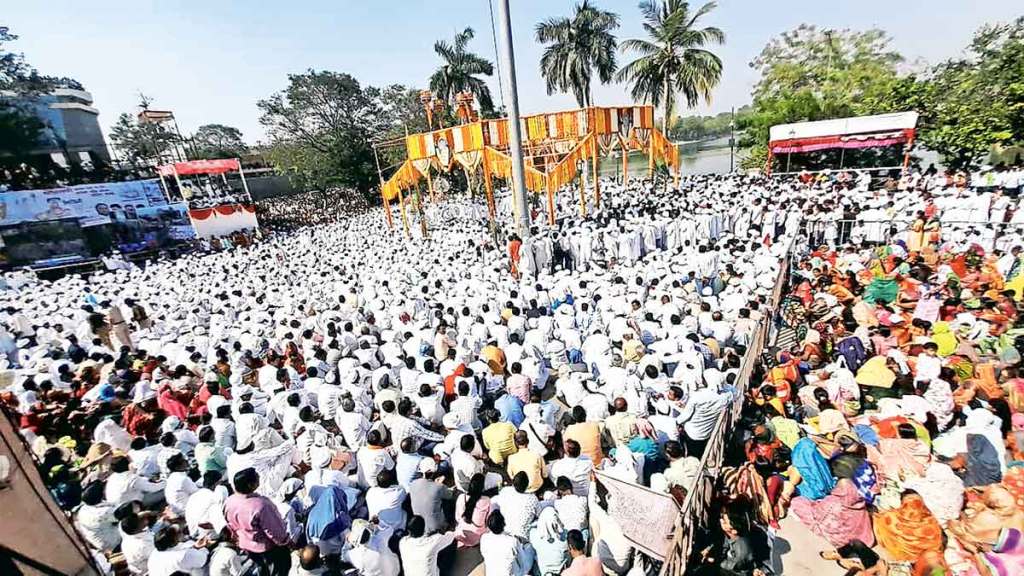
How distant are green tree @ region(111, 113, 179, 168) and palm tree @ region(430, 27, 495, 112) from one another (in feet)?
94.3

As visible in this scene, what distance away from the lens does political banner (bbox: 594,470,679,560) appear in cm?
320

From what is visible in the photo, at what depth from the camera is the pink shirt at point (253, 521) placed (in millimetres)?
3734

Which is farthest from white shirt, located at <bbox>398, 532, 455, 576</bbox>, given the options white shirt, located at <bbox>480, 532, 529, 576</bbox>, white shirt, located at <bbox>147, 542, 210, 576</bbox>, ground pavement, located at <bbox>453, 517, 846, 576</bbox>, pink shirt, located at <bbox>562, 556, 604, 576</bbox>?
white shirt, located at <bbox>147, 542, 210, 576</bbox>

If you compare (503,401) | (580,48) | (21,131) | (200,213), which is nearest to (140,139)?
(21,131)

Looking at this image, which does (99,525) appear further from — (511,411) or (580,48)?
(580,48)

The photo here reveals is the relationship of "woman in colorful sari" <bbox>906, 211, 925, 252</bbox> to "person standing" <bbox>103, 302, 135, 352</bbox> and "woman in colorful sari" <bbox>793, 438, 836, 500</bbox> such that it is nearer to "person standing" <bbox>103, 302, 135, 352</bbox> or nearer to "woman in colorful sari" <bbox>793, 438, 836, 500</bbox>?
"woman in colorful sari" <bbox>793, 438, 836, 500</bbox>

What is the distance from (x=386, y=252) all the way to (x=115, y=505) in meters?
10.7

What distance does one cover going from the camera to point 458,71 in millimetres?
26672

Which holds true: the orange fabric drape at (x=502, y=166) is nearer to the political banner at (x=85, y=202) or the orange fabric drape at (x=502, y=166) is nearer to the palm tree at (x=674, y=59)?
the palm tree at (x=674, y=59)

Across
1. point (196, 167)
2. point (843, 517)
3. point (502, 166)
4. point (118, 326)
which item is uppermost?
point (196, 167)

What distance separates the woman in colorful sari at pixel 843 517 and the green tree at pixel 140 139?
50083mm

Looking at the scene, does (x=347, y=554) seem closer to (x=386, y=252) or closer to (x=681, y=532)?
(x=681, y=532)

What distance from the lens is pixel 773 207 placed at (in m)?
13.0

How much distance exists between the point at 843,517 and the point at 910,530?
0.41 m
